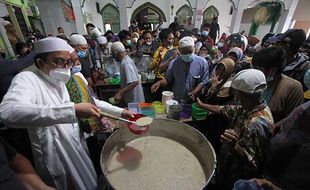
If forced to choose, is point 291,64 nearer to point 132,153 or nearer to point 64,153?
point 132,153

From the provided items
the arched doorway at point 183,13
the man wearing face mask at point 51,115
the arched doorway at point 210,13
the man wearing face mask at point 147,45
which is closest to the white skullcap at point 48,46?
the man wearing face mask at point 51,115

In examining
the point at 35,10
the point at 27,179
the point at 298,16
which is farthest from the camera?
the point at 298,16

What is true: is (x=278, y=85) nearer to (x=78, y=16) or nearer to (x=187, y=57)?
(x=187, y=57)

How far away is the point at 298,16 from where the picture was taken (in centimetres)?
1159

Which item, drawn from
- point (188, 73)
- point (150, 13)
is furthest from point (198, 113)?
point (150, 13)

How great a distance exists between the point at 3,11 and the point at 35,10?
12.0 ft

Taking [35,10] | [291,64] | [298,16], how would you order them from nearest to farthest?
[291,64], [35,10], [298,16]

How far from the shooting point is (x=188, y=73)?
2.28 metres

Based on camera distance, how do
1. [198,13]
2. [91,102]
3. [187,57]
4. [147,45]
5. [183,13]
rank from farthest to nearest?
[183,13] < [198,13] < [147,45] < [187,57] < [91,102]

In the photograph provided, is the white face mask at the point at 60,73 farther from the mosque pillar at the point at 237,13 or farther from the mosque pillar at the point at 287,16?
the mosque pillar at the point at 287,16

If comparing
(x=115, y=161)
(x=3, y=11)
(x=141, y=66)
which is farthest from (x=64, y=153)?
(x=3, y=11)

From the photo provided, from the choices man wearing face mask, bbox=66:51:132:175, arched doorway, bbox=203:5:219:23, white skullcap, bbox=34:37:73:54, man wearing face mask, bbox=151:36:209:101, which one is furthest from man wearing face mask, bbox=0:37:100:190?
arched doorway, bbox=203:5:219:23


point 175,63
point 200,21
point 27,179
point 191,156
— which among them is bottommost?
point 191,156

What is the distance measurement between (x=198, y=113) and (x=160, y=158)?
2.40ft
